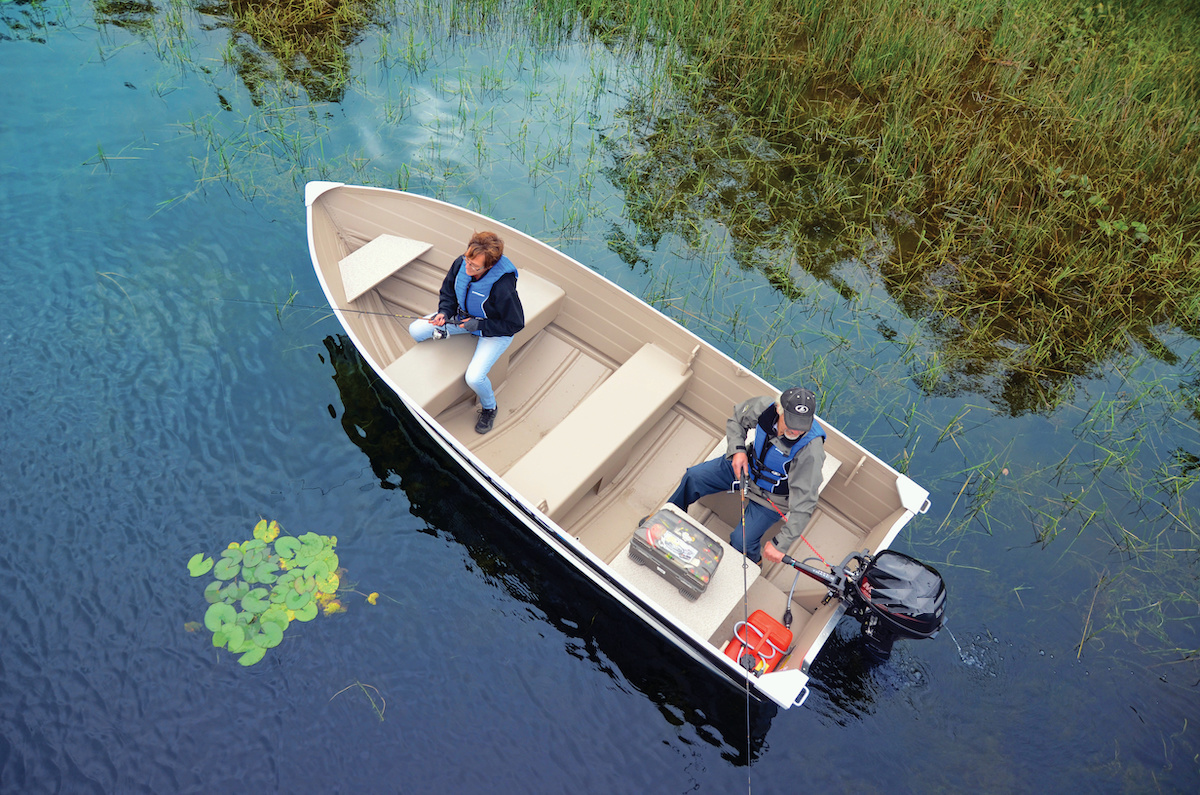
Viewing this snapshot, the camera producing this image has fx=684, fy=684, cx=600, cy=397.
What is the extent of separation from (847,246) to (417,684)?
262 inches

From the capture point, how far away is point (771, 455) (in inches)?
191

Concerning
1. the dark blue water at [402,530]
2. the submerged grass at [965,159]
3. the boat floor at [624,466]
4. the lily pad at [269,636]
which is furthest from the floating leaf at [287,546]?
the submerged grass at [965,159]

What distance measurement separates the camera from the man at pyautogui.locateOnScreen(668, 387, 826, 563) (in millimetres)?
4586

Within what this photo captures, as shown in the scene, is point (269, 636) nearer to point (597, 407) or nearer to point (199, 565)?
point (199, 565)

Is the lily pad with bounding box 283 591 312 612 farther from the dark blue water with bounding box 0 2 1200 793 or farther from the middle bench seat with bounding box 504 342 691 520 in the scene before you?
the middle bench seat with bounding box 504 342 691 520

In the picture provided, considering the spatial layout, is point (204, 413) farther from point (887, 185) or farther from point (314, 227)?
point (887, 185)

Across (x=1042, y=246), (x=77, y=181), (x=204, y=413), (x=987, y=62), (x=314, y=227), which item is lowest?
(x=204, y=413)

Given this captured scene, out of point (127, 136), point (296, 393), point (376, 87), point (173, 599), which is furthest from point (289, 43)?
point (173, 599)

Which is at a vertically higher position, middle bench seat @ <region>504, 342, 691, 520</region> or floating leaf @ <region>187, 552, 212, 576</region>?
middle bench seat @ <region>504, 342, 691, 520</region>

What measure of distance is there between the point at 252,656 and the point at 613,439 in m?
3.16

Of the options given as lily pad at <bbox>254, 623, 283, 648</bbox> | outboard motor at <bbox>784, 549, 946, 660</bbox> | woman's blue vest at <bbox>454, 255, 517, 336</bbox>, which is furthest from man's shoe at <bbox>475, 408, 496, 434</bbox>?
outboard motor at <bbox>784, 549, 946, 660</bbox>

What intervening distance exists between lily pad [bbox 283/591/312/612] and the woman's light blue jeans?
2092mm

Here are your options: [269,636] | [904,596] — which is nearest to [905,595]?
[904,596]

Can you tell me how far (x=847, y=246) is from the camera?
324 inches
